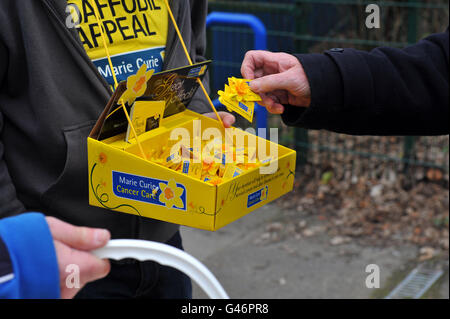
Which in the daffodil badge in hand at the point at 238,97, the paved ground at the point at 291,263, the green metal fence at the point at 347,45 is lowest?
the paved ground at the point at 291,263

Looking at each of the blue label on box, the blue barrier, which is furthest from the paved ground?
the blue label on box

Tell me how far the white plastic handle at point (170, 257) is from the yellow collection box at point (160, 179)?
480mm

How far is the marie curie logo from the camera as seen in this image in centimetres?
158

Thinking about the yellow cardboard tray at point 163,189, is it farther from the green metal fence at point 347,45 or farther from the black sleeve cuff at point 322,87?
the green metal fence at point 347,45

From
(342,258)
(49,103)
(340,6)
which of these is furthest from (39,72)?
(340,6)

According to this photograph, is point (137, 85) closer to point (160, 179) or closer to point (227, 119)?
point (160, 179)

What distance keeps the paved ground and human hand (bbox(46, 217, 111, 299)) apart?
2.36 m

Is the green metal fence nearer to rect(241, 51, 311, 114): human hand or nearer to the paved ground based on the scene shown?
the paved ground

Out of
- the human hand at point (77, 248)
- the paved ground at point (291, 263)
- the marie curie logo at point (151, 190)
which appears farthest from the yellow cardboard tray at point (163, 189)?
the paved ground at point (291, 263)

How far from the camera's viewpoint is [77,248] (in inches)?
43.1

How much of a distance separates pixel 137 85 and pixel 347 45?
3225 millimetres

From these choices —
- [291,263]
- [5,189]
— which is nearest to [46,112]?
[5,189]

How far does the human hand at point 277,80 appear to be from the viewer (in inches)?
70.4

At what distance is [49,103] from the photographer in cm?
173
